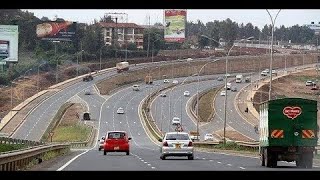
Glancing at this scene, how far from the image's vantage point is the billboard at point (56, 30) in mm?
78750

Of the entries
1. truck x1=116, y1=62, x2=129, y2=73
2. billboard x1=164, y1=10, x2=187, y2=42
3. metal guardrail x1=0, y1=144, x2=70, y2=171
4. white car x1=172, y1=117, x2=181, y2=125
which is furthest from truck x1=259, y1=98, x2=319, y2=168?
white car x1=172, y1=117, x2=181, y2=125

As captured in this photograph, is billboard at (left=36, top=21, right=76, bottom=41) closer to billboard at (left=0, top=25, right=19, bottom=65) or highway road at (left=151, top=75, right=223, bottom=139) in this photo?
billboard at (left=0, top=25, right=19, bottom=65)

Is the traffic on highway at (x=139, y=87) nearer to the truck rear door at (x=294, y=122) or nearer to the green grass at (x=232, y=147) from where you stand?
the green grass at (x=232, y=147)

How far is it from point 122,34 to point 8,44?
215 ft

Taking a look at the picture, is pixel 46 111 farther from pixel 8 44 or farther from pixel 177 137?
pixel 177 137

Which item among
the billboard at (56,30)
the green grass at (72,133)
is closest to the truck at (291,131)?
the billboard at (56,30)

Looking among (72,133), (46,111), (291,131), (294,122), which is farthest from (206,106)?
(291,131)

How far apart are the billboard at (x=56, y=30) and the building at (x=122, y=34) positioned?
37571 mm

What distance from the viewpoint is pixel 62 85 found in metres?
125

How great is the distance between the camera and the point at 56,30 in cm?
7762

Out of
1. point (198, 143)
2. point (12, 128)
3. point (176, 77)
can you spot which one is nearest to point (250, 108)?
point (176, 77)

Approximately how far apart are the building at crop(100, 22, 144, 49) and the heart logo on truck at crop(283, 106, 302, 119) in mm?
81844

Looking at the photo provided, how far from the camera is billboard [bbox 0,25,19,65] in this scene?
6556 cm
